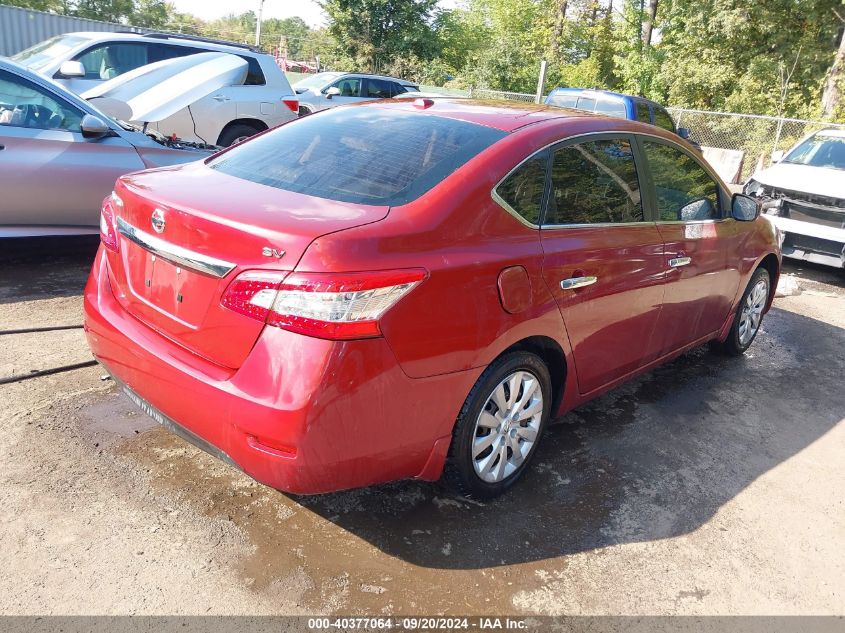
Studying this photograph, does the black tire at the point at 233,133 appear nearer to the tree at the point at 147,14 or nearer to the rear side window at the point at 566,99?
the rear side window at the point at 566,99

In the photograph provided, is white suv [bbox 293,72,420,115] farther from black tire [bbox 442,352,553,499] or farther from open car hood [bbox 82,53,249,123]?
black tire [bbox 442,352,553,499]

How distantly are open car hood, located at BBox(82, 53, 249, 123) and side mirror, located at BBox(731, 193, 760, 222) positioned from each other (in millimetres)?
4146

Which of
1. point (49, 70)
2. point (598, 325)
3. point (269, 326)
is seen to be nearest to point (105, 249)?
point (269, 326)

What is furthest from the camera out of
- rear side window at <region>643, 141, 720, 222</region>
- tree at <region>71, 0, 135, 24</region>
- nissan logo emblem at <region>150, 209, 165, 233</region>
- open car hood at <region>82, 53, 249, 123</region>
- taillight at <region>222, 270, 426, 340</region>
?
tree at <region>71, 0, 135, 24</region>

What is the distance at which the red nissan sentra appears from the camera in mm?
2326

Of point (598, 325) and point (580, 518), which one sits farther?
point (598, 325)

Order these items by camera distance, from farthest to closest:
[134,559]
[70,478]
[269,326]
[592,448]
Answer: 1. [592,448]
2. [70,478]
3. [134,559]
4. [269,326]

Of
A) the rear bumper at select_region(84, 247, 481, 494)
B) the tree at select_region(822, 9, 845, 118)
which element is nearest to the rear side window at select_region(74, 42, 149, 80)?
the rear bumper at select_region(84, 247, 481, 494)

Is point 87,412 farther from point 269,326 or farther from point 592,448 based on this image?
point 592,448

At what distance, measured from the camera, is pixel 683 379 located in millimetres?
4855

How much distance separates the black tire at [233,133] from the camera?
9.52 metres

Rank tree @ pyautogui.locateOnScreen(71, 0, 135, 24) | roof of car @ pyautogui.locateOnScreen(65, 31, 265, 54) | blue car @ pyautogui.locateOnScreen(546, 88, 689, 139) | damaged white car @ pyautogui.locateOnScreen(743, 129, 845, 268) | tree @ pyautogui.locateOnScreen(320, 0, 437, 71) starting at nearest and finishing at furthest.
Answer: damaged white car @ pyautogui.locateOnScreen(743, 129, 845, 268), roof of car @ pyautogui.locateOnScreen(65, 31, 265, 54), blue car @ pyautogui.locateOnScreen(546, 88, 689, 139), tree @ pyautogui.locateOnScreen(320, 0, 437, 71), tree @ pyautogui.locateOnScreen(71, 0, 135, 24)

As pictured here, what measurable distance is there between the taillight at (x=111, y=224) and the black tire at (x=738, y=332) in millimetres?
4059

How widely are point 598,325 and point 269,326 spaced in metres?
1.70
